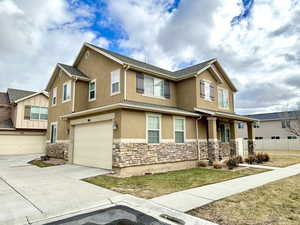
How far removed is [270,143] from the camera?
1161 inches

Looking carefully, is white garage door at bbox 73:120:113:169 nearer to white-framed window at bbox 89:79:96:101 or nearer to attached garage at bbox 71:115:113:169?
attached garage at bbox 71:115:113:169

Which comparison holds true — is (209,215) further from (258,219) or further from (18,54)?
(18,54)

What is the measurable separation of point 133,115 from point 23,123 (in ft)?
60.7

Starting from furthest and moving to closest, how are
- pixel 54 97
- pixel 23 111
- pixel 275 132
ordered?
pixel 275 132 < pixel 23 111 < pixel 54 97

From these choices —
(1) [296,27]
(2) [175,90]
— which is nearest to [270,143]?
(1) [296,27]

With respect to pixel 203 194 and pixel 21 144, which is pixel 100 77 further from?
pixel 21 144

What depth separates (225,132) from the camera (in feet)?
53.2

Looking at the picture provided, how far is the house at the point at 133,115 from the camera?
10.2 m

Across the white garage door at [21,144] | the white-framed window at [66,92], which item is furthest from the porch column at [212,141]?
the white garage door at [21,144]

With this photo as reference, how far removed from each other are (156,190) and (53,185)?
4.01 m

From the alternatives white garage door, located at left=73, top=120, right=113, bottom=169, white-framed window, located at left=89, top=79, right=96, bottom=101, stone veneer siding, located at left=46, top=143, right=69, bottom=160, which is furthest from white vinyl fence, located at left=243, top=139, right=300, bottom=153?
stone veneer siding, located at left=46, top=143, right=69, bottom=160

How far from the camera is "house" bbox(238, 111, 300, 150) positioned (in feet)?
91.4

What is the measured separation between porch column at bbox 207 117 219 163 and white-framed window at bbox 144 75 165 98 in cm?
390

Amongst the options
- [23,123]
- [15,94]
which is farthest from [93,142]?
[15,94]
